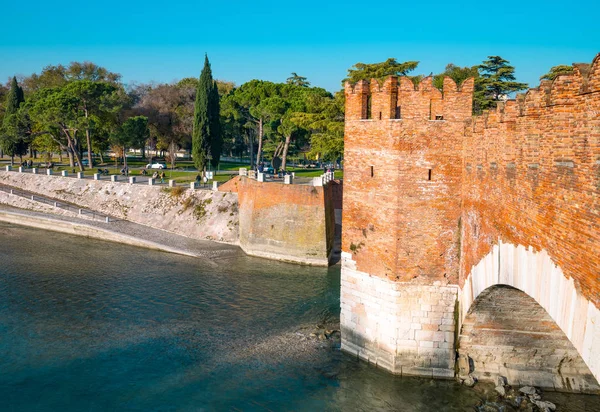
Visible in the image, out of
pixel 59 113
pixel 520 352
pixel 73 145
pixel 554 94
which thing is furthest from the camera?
pixel 73 145

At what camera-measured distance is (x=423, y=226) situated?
1249cm

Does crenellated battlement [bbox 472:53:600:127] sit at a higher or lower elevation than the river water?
higher

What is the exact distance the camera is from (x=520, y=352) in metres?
12.7


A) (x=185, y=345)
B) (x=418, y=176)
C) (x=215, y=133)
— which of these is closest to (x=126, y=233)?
(x=215, y=133)

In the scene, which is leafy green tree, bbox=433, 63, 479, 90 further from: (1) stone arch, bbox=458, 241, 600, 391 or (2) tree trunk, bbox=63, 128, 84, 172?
(2) tree trunk, bbox=63, 128, 84, 172

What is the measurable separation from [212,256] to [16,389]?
14.3 meters

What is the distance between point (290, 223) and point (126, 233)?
1025 cm

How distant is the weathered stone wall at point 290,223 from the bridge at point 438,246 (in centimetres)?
1206

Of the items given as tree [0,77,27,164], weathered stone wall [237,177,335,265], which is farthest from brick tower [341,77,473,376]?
tree [0,77,27,164]

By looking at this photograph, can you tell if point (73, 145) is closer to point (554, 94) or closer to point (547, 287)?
point (554, 94)

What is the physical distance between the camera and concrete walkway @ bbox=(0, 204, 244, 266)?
27953 millimetres

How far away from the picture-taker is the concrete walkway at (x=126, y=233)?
91.7 ft

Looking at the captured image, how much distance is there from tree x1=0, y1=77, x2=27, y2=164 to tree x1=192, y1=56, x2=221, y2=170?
19.7m

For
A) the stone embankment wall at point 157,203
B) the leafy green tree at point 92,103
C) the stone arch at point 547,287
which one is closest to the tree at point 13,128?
the leafy green tree at point 92,103
